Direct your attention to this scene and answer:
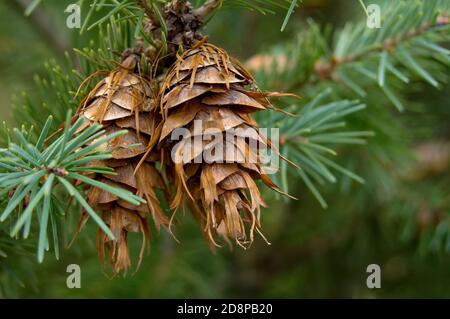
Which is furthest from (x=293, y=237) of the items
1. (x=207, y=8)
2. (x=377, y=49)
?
(x=207, y=8)

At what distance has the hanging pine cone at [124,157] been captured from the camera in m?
0.53

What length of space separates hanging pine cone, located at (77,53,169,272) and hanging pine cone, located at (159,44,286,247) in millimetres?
24

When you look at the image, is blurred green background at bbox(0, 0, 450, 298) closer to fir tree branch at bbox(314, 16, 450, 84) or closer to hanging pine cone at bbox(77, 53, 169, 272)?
fir tree branch at bbox(314, 16, 450, 84)

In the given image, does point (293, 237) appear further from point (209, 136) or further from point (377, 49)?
point (209, 136)

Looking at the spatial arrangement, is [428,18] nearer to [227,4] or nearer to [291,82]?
[291,82]

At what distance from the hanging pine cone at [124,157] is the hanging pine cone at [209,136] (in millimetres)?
24

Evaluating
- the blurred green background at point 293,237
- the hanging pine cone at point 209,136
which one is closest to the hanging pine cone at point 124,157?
the hanging pine cone at point 209,136

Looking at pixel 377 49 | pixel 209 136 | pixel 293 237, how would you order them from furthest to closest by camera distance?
1. pixel 293 237
2. pixel 377 49
3. pixel 209 136

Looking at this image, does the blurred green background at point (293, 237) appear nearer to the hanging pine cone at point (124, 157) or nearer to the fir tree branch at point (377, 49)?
the fir tree branch at point (377, 49)

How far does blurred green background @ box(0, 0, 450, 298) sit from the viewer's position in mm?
1058

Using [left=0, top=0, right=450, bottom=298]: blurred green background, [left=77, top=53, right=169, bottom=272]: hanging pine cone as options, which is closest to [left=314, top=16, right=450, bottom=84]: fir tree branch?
[left=0, top=0, right=450, bottom=298]: blurred green background

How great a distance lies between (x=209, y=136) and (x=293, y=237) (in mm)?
829

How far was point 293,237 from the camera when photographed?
1297 mm
